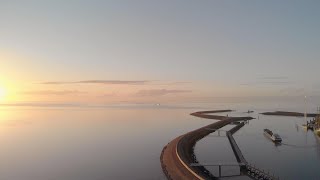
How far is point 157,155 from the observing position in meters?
61.4

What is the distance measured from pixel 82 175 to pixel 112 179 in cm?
463

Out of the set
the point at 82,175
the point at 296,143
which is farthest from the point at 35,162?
the point at 296,143

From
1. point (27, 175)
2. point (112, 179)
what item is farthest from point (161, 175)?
point (27, 175)

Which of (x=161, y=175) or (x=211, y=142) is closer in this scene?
(x=161, y=175)

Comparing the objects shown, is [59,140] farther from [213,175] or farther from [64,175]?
[213,175]

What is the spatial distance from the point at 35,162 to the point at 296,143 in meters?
57.1

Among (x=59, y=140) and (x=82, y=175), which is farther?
(x=59, y=140)

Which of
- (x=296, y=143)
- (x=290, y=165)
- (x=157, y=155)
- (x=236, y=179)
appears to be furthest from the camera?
(x=296, y=143)

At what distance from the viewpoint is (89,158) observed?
185 ft

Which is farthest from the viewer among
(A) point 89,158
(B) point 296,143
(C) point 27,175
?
(B) point 296,143

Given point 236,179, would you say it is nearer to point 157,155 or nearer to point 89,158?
point 157,155

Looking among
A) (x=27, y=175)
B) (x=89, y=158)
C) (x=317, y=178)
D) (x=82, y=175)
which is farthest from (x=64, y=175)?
(x=317, y=178)

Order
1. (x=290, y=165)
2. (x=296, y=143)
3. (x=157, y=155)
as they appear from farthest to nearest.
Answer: (x=296, y=143), (x=157, y=155), (x=290, y=165)

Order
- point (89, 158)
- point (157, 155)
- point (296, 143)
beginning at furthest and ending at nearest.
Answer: point (296, 143) → point (157, 155) → point (89, 158)
